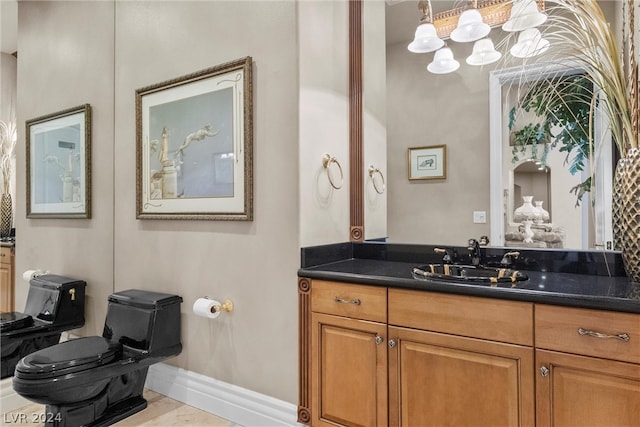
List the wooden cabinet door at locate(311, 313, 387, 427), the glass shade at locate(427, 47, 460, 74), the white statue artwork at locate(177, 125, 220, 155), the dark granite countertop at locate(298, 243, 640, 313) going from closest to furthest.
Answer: the dark granite countertop at locate(298, 243, 640, 313) < the wooden cabinet door at locate(311, 313, 387, 427) < the glass shade at locate(427, 47, 460, 74) < the white statue artwork at locate(177, 125, 220, 155)

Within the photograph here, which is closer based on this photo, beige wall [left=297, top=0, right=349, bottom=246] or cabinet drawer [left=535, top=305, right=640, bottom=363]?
cabinet drawer [left=535, top=305, right=640, bottom=363]

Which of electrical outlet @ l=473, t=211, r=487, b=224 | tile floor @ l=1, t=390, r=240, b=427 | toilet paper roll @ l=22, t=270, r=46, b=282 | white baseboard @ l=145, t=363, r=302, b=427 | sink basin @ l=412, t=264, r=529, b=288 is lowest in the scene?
tile floor @ l=1, t=390, r=240, b=427

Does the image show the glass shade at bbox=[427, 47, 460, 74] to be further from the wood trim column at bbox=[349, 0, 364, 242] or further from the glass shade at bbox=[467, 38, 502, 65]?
the wood trim column at bbox=[349, 0, 364, 242]

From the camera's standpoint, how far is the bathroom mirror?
1.99 m

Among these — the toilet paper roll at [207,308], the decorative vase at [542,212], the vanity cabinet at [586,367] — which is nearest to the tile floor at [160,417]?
the toilet paper roll at [207,308]

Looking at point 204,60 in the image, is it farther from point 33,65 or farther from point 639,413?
point 639,413

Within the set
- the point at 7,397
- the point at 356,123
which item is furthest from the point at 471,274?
the point at 7,397

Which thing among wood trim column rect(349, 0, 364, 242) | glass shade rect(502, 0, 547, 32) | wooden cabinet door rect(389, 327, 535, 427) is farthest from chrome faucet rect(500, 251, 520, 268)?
glass shade rect(502, 0, 547, 32)

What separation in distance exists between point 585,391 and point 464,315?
418 millimetres

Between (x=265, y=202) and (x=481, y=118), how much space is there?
1.18 m

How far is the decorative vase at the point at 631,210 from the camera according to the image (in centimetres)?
145

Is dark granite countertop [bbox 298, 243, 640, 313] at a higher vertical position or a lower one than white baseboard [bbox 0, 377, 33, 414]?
higher

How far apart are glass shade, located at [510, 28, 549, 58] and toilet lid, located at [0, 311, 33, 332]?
2.79 metres

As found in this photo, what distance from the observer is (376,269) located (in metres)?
1.88
